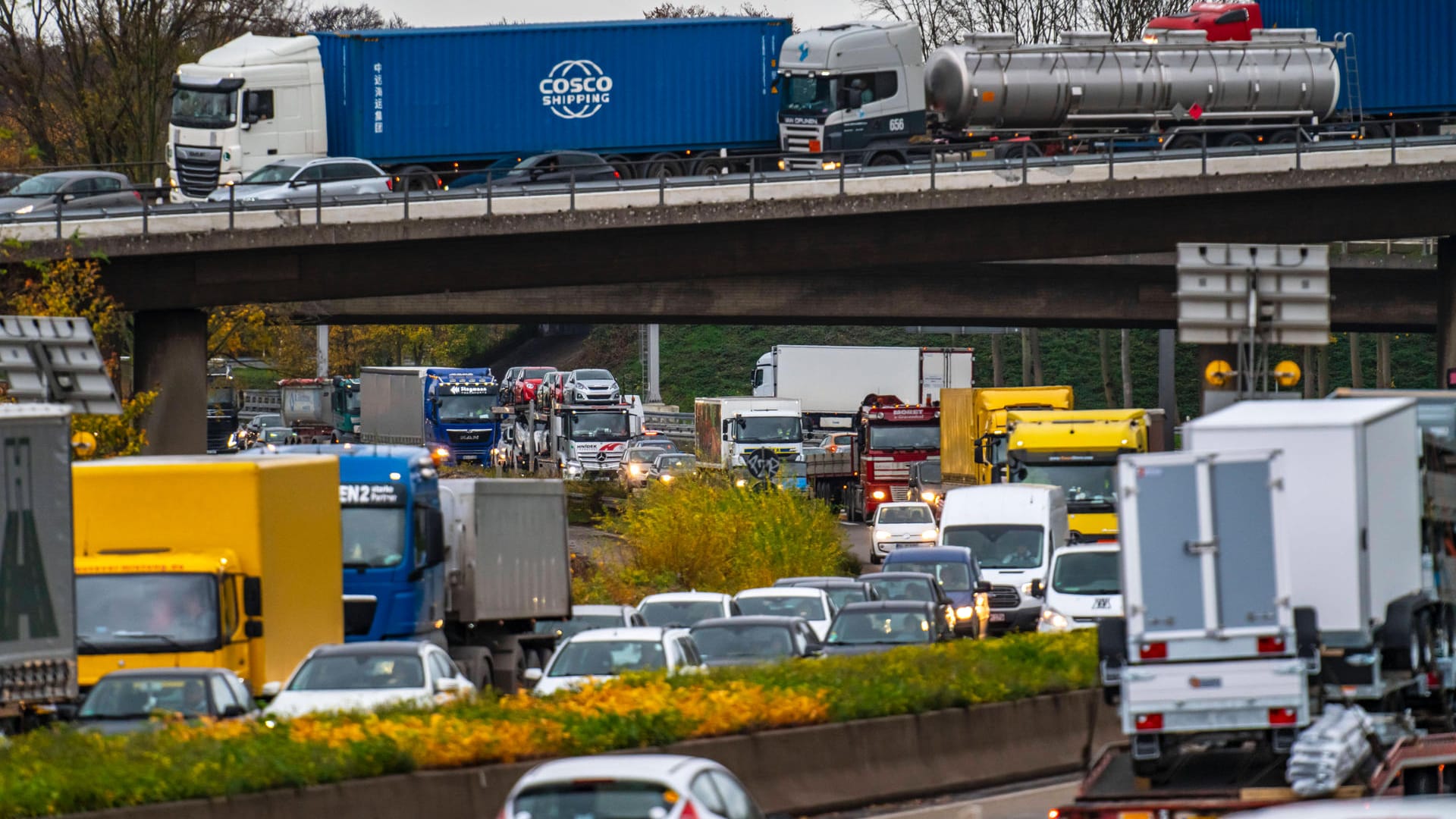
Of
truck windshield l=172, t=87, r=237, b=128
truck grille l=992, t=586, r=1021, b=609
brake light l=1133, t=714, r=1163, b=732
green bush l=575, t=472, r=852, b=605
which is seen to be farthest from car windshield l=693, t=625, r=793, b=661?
truck windshield l=172, t=87, r=237, b=128

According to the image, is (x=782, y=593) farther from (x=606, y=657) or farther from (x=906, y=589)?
(x=606, y=657)

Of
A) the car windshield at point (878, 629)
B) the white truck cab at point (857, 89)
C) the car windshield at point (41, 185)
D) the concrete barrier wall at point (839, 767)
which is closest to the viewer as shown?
the concrete barrier wall at point (839, 767)

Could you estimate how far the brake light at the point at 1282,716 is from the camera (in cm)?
1386

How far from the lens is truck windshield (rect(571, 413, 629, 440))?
6372 centimetres

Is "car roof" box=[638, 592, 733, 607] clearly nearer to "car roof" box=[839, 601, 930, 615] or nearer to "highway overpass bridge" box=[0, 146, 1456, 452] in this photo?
"car roof" box=[839, 601, 930, 615]

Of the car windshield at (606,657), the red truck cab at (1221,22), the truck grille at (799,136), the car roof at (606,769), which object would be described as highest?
the red truck cab at (1221,22)

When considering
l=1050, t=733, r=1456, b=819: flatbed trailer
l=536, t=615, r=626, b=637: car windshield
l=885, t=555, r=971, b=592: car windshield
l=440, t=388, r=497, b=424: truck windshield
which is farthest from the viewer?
l=440, t=388, r=497, b=424: truck windshield

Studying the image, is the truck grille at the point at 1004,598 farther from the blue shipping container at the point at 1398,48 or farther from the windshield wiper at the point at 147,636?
the blue shipping container at the point at 1398,48

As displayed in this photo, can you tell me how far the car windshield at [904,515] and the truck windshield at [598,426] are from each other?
2034 centimetres

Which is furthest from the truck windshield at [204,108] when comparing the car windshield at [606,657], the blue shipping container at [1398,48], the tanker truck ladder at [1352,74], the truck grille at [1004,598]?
the car windshield at [606,657]

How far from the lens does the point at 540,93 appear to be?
52.1 metres

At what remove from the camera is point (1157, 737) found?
550 inches

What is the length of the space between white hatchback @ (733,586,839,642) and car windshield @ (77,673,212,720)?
10.5 metres

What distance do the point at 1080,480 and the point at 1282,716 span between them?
76.3ft
